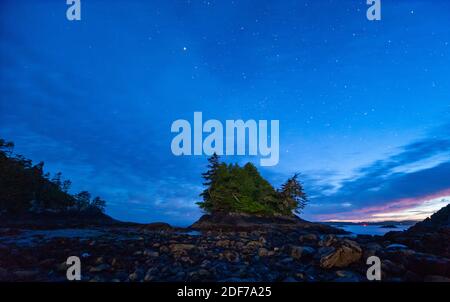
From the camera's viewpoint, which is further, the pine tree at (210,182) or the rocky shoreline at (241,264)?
the pine tree at (210,182)

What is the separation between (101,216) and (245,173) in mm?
15751

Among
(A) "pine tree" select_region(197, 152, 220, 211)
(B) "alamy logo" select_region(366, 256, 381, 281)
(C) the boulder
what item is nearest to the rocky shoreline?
(C) the boulder

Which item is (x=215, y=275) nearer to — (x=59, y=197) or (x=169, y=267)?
(x=169, y=267)

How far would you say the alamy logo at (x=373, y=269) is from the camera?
3.92 meters

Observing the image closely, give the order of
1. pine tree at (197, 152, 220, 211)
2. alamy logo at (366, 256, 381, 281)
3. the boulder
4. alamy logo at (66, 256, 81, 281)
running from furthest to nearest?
pine tree at (197, 152, 220, 211) < the boulder < alamy logo at (366, 256, 381, 281) < alamy logo at (66, 256, 81, 281)

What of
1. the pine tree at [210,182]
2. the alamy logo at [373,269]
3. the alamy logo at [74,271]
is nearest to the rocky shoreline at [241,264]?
the alamy logo at [373,269]

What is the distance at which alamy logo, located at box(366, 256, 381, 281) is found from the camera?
3.92m

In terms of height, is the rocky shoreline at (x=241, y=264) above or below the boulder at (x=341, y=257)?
below

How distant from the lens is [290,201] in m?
23.7

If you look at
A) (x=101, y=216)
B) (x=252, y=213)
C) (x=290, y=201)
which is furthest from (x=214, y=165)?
(x=101, y=216)

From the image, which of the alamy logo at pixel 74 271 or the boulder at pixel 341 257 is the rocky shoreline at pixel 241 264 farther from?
the alamy logo at pixel 74 271

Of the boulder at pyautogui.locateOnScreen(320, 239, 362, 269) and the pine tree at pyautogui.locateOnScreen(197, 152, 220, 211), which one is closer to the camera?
the boulder at pyautogui.locateOnScreen(320, 239, 362, 269)

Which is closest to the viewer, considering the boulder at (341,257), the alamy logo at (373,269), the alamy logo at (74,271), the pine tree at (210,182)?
the alamy logo at (74,271)

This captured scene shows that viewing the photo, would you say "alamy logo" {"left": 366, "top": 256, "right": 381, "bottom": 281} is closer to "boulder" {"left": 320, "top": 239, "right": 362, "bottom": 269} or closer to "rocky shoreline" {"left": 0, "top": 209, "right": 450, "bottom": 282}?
"rocky shoreline" {"left": 0, "top": 209, "right": 450, "bottom": 282}
